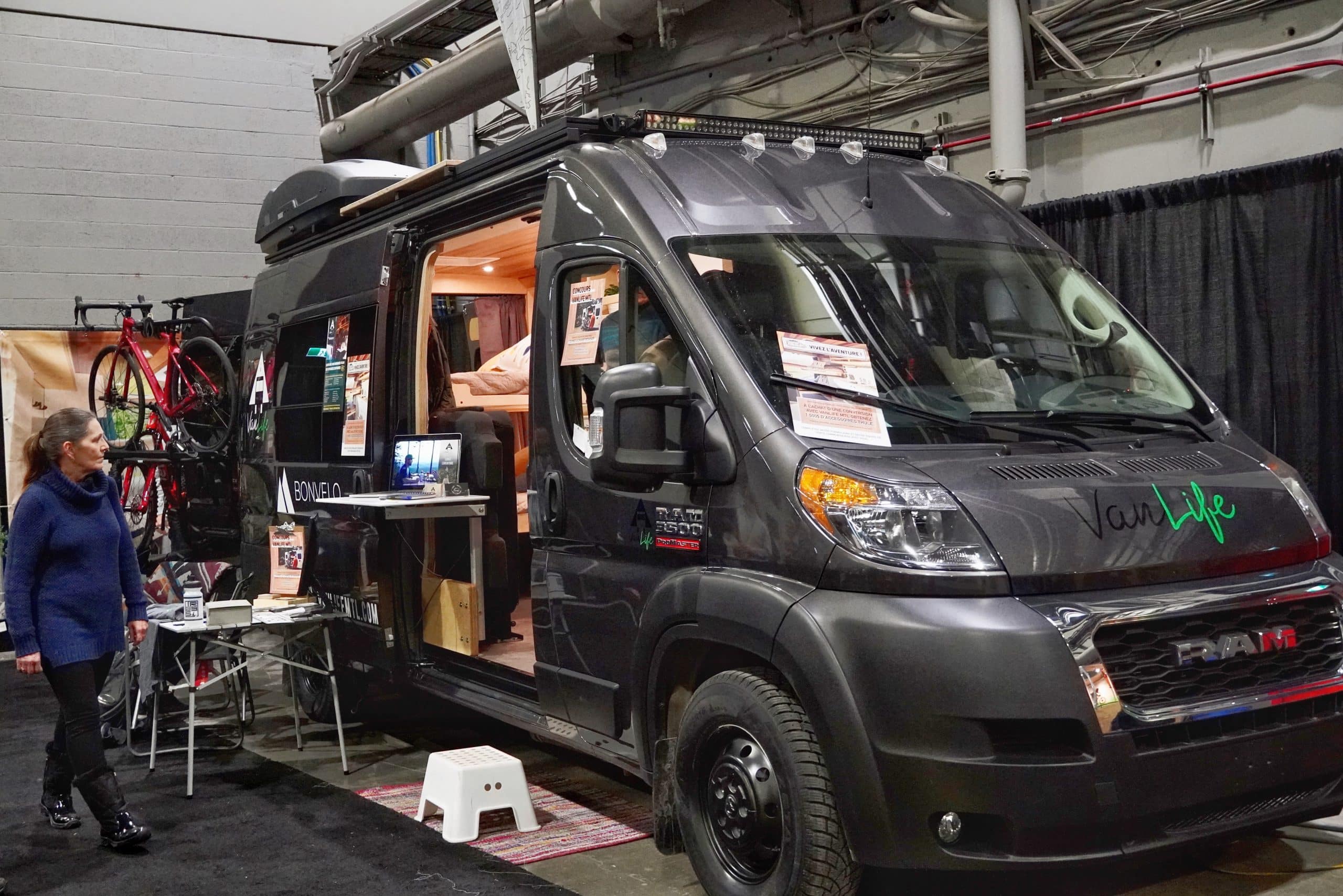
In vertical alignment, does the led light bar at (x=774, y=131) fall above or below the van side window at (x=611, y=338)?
above

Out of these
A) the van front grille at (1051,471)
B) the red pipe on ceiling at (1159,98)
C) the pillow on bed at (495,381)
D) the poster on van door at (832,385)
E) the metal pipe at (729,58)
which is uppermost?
the metal pipe at (729,58)

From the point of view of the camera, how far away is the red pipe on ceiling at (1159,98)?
229 inches

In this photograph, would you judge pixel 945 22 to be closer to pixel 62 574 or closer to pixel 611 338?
pixel 611 338

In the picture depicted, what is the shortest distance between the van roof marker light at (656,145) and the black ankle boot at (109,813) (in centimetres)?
283

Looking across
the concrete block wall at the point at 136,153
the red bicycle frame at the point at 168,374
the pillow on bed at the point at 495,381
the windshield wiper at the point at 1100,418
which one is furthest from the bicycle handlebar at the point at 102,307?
the windshield wiper at the point at 1100,418

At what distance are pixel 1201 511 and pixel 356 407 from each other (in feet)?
11.8

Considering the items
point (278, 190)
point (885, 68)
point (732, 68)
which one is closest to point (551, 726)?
point (278, 190)

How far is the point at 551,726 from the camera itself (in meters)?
4.50

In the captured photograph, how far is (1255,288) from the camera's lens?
6.03m

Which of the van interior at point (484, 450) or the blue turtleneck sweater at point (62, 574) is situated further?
the van interior at point (484, 450)

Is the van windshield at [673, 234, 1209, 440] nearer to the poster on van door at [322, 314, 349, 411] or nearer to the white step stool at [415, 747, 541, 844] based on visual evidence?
the white step stool at [415, 747, 541, 844]

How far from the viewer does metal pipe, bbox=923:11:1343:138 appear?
5.76 metres

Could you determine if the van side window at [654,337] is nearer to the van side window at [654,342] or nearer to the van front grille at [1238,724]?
the van side window at [654,342]

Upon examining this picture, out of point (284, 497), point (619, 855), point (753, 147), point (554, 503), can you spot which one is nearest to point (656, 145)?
point (753, 147)
